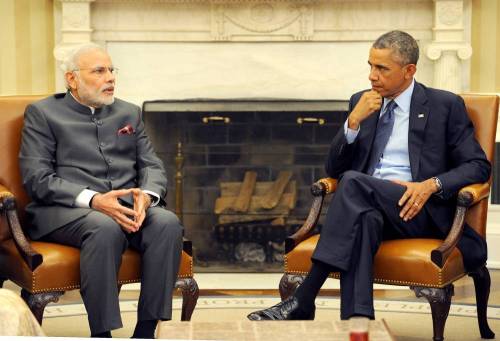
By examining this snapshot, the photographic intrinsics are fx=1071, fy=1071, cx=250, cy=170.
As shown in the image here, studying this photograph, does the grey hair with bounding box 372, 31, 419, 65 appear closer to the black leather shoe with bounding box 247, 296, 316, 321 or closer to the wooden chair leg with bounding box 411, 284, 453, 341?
the wooden chair leg with bounding box 411, 284, 453, 341

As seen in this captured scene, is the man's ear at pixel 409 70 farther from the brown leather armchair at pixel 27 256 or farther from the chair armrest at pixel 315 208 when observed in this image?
the brown leather armchair at pixel 27 256

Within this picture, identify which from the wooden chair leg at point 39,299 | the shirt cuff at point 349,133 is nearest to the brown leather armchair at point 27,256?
the wooden chair leg at point 39,299

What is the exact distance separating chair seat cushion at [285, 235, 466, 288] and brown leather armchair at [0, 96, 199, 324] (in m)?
0.63

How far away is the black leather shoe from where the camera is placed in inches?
142

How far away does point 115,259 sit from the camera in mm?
3670

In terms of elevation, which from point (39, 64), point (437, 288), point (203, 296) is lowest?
point (203, 296)

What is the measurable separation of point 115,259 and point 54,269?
0.68ft

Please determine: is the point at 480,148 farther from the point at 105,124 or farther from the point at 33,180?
→ the point at 33,180

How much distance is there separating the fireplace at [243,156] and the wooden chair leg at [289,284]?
2.11 m

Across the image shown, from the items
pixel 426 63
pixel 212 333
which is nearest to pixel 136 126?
pixel 212 333

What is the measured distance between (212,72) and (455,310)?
2.11 metres

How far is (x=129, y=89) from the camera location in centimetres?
608

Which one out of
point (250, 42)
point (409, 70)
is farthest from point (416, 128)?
point (250, 42)

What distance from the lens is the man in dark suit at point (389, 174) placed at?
12.1ft
